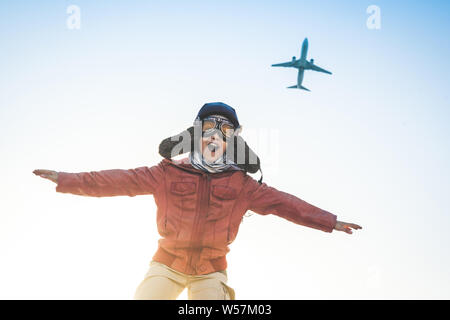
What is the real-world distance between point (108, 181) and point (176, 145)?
0.96 metres

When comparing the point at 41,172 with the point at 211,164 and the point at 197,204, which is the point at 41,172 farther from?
the point at 211,164

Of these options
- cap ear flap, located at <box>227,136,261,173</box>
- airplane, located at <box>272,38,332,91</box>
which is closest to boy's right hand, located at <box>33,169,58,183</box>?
cap ear flap, located at <box>227,136,261,173</box>

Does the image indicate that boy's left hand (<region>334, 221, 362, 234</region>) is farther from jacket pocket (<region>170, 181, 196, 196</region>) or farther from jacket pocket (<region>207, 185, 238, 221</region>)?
jacket pocket (<region>170, 181, 196, 196</region>)

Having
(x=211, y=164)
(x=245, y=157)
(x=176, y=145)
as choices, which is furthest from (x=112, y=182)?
(x=245, y=157)

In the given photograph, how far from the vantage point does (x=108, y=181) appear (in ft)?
15.1

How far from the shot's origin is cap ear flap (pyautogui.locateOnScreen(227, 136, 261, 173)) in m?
5.04

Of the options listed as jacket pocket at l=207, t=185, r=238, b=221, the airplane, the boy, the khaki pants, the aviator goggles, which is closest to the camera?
the khaki pants

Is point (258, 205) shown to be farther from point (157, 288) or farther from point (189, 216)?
point (157, 288)

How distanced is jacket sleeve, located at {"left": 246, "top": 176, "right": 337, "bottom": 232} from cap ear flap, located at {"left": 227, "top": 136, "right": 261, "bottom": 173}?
0.97 feet

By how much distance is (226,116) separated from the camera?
530 cm

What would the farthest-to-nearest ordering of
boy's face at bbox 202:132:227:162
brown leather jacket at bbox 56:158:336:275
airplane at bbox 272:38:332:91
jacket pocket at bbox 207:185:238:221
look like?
airplane at bbox 272:38:332:91 → boy's face at bbox 202:132:227:162 → jacket pocket at bbox 207:185:238:221 → brown leather jacket at bbox 56:158:336:275
